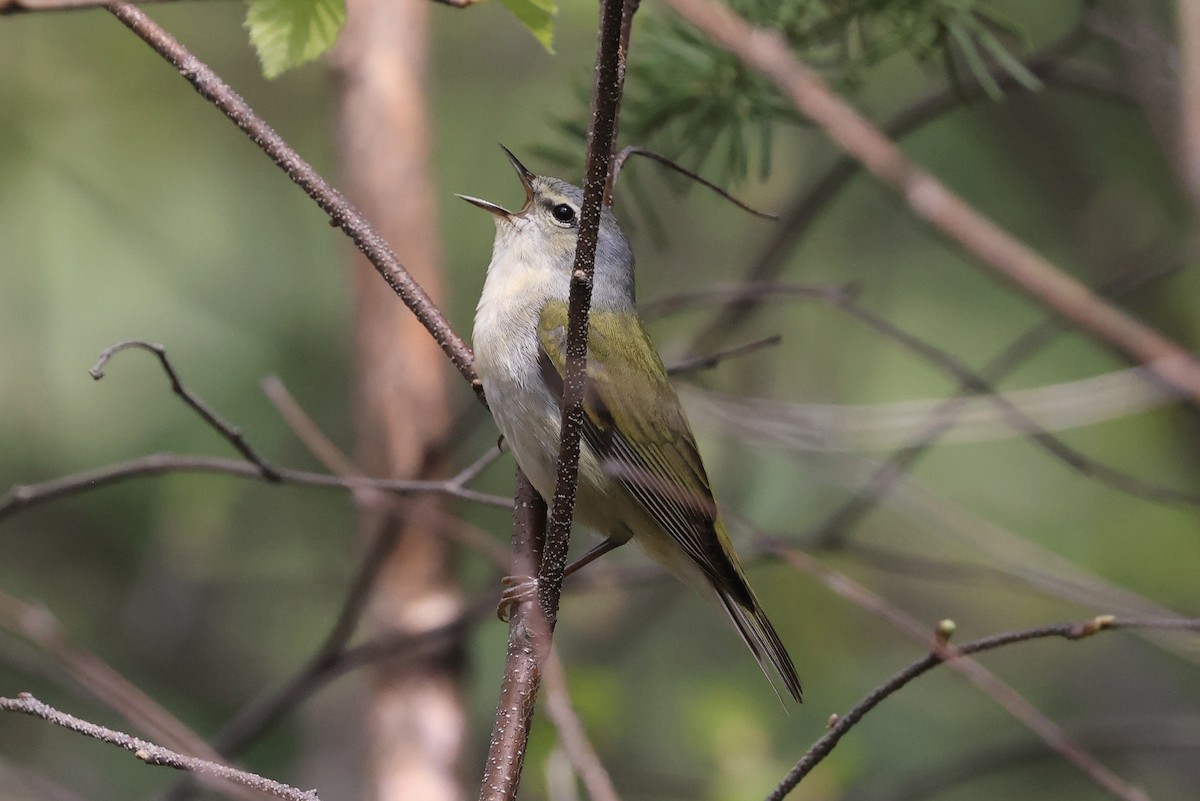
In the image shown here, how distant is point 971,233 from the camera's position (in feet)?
4.07

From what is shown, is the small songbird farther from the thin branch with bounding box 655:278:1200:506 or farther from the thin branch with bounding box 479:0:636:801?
the thin branch with bounding box 479:0:636:801

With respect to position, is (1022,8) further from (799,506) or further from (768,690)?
(768,690)

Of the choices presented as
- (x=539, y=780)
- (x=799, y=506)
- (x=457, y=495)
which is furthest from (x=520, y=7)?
Result: (x=799, y=506)

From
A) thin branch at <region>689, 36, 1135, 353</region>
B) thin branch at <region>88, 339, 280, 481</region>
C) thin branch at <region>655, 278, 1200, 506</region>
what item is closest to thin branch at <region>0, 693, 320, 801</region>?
thin branch at <region>88, 339, 280, 481</region>

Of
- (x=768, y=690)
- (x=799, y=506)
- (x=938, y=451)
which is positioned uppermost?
(x=938, y=451)

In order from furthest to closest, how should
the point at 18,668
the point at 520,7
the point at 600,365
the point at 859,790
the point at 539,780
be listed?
Result: the point at 18,668, the point at 859,790, the point at 539,780, the point at 600,365, the point at 520,7

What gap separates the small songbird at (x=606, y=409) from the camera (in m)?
2.76

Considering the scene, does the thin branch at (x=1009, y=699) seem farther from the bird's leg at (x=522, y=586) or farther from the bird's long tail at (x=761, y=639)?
the bird's leg at (x=522, y=586)

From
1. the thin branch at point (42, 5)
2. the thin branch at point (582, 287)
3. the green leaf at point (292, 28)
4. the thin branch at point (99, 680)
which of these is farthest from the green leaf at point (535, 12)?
the thin branch at point (99, 680)

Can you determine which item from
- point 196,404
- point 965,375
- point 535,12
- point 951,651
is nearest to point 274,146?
point 196,404

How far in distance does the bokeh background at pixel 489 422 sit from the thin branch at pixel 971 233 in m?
3.07

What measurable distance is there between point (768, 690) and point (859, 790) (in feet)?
2.26

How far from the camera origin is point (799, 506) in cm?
566

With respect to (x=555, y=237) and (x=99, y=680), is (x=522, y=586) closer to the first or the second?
(x=99, y=680)
